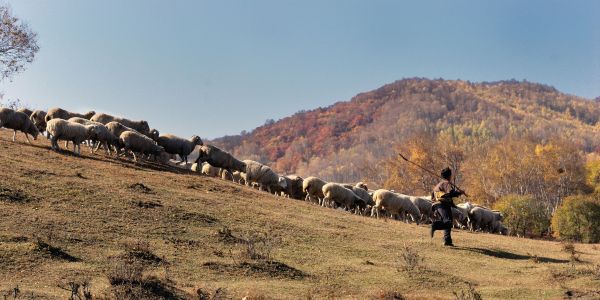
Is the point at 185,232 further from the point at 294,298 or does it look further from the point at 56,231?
the point at 294,298

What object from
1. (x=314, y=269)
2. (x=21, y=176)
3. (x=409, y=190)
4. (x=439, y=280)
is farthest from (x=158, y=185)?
(x=409, y=190)

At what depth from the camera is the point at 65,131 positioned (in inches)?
1270

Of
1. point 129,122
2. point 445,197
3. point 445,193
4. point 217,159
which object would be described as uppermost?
point 129,122

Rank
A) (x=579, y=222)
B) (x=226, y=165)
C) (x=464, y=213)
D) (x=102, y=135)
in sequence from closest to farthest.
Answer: (x=102, y=135) < (x=226, y=165) < (x=464, y=213) < (x=579, y=222)

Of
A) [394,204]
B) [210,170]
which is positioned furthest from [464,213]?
[210,170]

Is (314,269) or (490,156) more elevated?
(490,156)

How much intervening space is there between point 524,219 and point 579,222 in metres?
6.55

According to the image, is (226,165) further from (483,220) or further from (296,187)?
(483,220)

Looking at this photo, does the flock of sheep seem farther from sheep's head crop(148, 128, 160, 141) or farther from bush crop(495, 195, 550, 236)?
bush crop(495, 195, 550, 236)

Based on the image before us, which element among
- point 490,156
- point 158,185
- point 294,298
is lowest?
point 294,298

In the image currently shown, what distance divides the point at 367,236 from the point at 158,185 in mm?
10257

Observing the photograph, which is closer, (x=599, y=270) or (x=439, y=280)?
(x=439, y=280)

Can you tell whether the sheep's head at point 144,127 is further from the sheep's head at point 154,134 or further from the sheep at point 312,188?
the sheep at point 312,188

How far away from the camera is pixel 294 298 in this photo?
47.3ft
